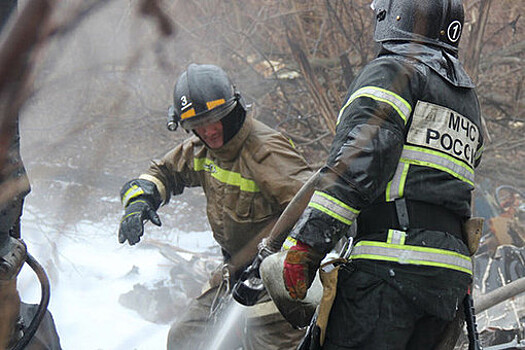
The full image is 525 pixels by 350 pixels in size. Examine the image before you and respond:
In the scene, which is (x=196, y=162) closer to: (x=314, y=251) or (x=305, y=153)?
(x=314, y=251)

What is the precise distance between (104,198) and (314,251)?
6.05 m

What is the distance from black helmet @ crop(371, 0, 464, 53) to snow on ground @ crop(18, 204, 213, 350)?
114 inches

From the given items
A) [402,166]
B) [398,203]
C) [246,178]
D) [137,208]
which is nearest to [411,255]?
[398,203]

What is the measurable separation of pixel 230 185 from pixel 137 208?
0.52 m

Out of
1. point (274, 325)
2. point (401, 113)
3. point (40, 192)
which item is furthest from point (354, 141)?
point (40, 192)

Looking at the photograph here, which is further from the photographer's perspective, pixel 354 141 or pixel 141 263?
pixel 141 263

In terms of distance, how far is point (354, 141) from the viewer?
2.05 metres

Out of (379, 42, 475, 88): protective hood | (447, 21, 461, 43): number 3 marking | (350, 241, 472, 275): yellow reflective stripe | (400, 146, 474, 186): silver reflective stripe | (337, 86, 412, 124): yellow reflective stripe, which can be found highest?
(447, 21, 461, 43): number 3 marking

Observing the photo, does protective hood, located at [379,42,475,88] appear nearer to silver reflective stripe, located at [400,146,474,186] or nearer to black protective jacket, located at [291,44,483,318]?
black protective jacket, located at [291,44,483,318]

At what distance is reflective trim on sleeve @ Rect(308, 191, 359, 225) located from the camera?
6.66ft

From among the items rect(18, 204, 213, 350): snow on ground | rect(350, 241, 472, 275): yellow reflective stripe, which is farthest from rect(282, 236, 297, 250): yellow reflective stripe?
rect(18, 204, 213, 350): snow on ground

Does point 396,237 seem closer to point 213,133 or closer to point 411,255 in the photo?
point 411,255

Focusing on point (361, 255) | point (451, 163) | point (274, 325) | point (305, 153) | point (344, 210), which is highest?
point (451, 163)

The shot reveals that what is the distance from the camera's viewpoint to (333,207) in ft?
6.66
